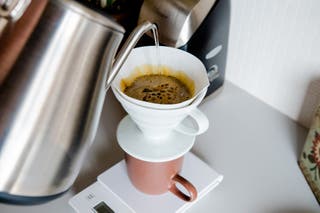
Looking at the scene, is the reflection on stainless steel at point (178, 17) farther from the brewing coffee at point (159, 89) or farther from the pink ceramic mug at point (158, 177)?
the pink ceramic mug at point (158, 177)

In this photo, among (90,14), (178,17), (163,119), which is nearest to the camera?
(90,14)

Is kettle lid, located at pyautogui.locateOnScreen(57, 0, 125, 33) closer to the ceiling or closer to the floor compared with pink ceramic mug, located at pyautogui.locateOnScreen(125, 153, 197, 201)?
closer to the ceiling

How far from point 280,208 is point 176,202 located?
0.53 ft

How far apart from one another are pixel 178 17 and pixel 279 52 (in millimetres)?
213

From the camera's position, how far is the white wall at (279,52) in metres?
0.72

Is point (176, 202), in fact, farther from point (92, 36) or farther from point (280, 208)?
point (92, 36)

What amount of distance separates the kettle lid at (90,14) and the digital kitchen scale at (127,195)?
32 cm

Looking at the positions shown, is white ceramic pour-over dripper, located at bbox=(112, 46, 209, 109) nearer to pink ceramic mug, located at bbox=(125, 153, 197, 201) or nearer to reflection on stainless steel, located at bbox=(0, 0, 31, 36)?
pink ceramic mug, located at bbox=(125, 153, 197, 201)

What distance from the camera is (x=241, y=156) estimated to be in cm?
74

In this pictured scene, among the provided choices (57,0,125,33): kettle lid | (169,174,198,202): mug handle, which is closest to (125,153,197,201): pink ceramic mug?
(169,174,198,202): mug handle

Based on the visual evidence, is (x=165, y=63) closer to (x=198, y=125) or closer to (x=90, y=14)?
(x=198, y=125)

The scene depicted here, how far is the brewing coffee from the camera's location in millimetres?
598

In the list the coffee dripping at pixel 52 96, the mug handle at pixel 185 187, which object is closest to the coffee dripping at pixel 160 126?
the mug handle at pixel 185 187

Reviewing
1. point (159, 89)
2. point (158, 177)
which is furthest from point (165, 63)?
point (158, 177)
